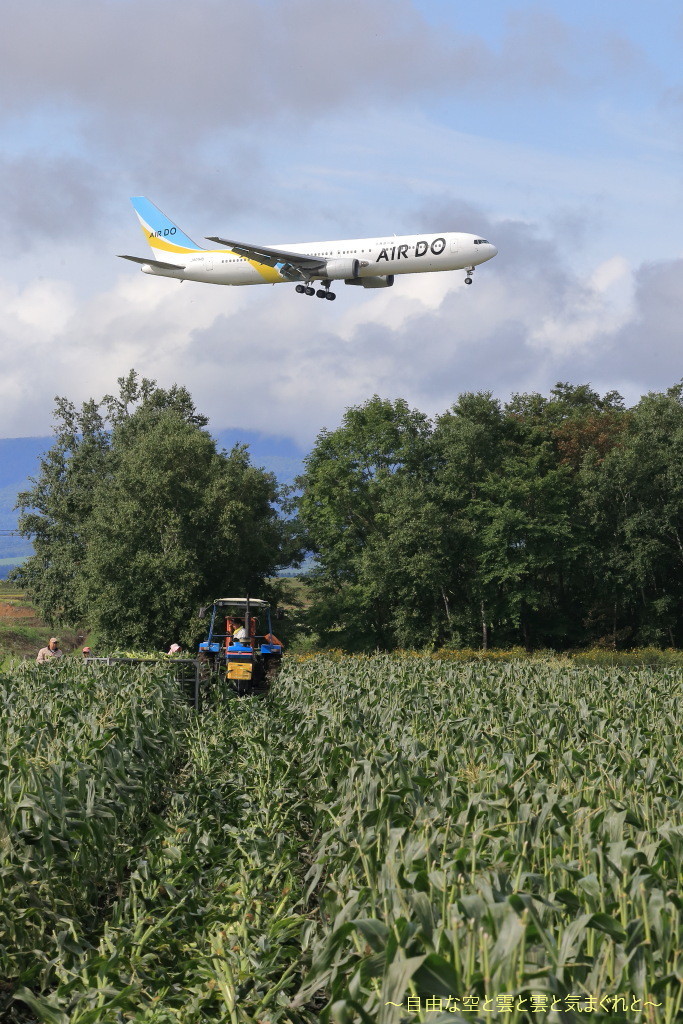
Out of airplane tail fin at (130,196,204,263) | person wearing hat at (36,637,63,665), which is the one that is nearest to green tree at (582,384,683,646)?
airplane tail fin at (130,196,204,263)

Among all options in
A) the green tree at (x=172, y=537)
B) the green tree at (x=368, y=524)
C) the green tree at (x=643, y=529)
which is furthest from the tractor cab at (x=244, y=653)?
the green tree at (x=643, y=529)

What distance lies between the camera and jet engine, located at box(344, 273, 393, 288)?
171 feet

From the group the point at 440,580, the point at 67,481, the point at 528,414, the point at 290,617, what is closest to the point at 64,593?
the point at 67,481

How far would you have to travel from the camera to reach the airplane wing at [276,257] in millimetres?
50906

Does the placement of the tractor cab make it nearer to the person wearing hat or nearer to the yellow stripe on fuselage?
the person wearing hat

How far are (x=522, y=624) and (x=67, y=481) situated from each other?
3229cm

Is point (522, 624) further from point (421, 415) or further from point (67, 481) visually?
point (67, 481)

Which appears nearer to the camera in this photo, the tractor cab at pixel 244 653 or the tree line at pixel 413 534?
the tractor cab at pixel 244 653

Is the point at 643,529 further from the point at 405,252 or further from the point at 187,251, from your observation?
the point at 187,251

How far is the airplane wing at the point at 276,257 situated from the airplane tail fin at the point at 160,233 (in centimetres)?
1462

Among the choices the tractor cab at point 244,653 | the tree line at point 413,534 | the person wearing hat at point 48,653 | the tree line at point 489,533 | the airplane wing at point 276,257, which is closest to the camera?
the person wearing hat at point 48,653

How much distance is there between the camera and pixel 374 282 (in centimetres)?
5212

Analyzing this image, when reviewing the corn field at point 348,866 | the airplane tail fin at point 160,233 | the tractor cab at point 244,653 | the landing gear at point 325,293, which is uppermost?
the airplane tail fin at point 160,233

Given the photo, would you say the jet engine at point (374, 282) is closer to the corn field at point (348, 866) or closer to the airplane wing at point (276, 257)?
the airplane wing at point (276, 257)
